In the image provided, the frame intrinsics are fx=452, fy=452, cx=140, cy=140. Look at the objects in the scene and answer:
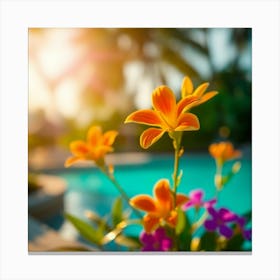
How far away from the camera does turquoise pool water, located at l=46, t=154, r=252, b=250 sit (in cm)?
232

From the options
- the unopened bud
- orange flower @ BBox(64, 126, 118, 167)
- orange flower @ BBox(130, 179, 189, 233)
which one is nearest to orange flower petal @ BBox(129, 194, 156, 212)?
orange flower @ BBox(130, 179, 189, 233)

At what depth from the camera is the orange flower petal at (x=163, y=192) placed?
6.39ft

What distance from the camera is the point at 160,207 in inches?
77.4

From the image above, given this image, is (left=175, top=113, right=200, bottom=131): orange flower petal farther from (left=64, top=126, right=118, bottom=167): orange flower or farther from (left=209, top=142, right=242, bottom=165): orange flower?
(left=209, top=142, right=242, bottom=165): orange flower

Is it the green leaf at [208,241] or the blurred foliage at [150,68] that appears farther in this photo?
the blurred foliage at [150,68]

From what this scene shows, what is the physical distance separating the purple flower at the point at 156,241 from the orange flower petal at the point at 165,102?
0.58m

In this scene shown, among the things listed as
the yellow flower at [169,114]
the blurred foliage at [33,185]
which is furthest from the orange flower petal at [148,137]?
the blurred foliage at [33,185]

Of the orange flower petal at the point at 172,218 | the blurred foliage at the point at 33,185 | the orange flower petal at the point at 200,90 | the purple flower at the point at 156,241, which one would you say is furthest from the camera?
the blurred foliage at the point at 33,185

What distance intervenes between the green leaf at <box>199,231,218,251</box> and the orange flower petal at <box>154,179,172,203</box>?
314 millimetres

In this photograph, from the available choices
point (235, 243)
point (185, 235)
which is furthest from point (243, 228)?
point (185, 235)

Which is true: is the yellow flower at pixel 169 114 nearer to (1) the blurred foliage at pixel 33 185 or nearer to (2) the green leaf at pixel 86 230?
(2) the green leaf at pixel 86 230

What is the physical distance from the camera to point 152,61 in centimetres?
241
